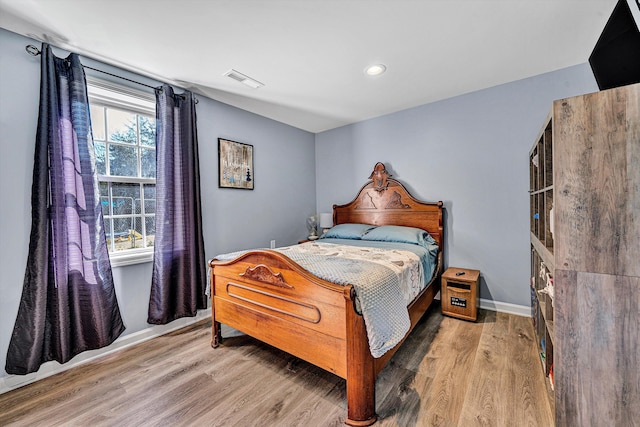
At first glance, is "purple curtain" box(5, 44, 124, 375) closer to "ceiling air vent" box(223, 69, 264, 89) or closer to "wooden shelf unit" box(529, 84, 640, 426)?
"ceiling air vent" box(223, 69, 264, 89)

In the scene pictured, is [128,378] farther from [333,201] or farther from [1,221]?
[333,201]

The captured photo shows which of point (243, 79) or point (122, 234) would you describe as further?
point (243, 79)

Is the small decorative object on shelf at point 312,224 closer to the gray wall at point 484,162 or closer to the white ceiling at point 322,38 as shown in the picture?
the gray wall at point 484,162

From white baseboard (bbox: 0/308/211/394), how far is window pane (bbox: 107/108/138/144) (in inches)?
69.0

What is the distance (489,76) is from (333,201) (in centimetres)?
247

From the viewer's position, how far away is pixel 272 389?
1.72 meters

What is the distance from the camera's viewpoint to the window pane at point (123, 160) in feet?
7.63

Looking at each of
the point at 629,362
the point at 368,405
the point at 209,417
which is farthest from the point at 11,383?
the point at 629,362

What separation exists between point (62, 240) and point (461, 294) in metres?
3.42

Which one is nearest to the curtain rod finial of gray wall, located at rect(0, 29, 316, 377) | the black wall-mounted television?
gray wall, located at rect(0, 29, 316, 377)

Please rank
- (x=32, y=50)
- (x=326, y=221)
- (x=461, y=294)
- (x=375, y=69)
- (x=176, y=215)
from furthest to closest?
(x=326, y=221), (x=461, y=294), (x=176, y=215), (x=375, y=69), (x=32, y=50)

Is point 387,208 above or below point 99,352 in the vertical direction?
above

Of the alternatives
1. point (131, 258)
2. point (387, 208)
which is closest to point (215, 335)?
point (131, 258)

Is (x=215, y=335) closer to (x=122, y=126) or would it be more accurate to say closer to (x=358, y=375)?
(x=358, y=375)
